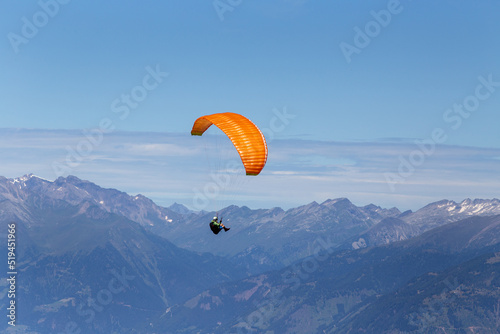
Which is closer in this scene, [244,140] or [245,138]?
[244,140]

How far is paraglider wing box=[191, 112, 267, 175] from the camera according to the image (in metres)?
116

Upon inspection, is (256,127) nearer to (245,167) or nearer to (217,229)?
(245,167)

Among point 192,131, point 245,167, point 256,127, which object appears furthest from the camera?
point 192,131

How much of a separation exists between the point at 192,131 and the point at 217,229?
25855 millimetres

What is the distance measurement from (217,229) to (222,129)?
1827cm

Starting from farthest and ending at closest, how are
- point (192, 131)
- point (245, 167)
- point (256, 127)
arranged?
point (192, 131) < point (256, 127) < point (245, 167)

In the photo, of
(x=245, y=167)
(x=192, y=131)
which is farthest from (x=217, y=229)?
(x=192, y=131)

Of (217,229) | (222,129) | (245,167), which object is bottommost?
(217,229)

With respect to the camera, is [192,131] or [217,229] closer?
[217,229]

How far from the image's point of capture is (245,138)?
120m

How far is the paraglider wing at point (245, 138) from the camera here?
116188 mm

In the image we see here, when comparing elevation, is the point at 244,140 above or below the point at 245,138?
below

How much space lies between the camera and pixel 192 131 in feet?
452

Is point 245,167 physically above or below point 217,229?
above
